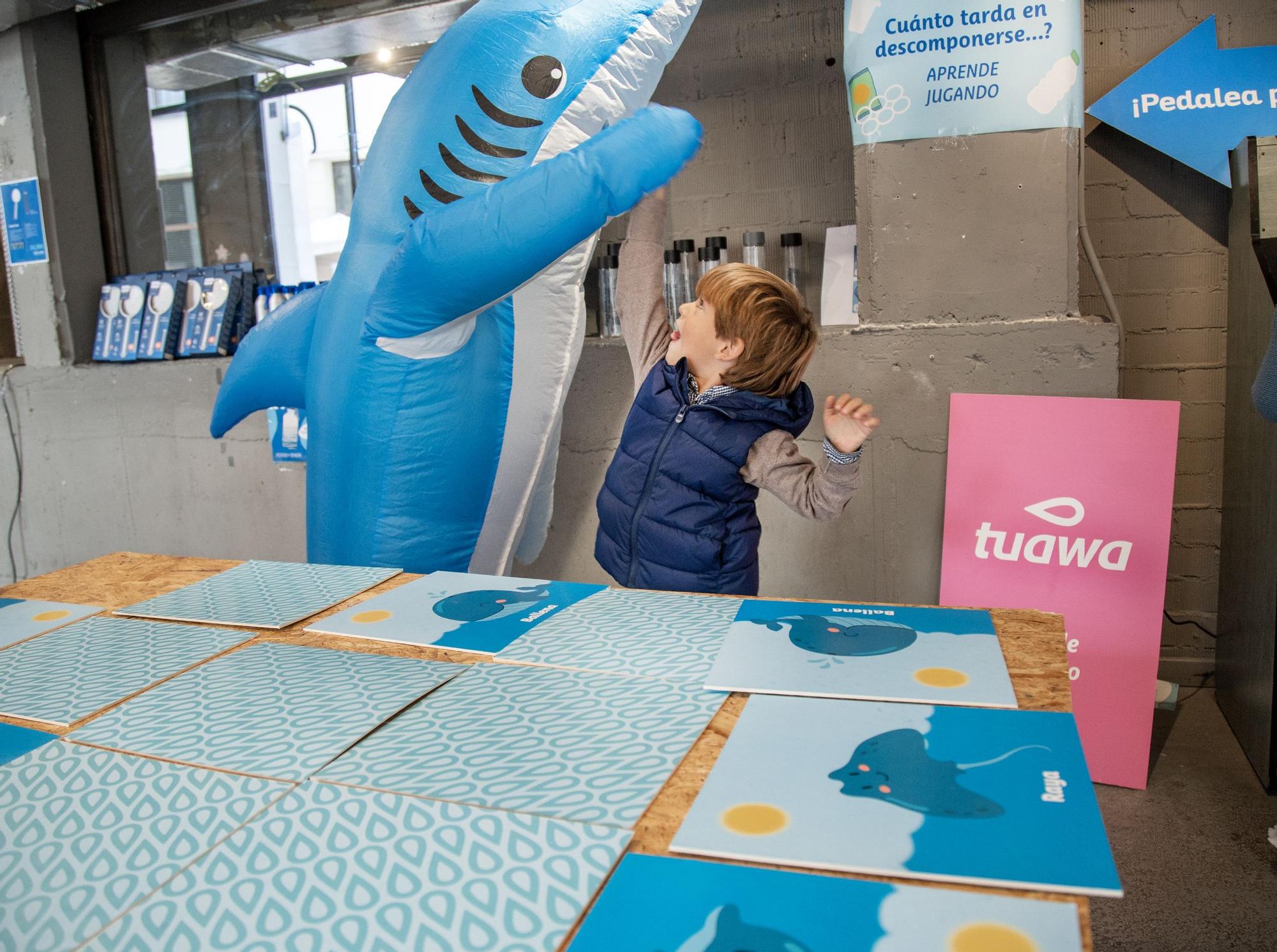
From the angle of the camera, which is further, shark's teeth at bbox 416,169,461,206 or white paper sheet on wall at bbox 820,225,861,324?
white paper sheet on wall at bbox 820,225,861,324

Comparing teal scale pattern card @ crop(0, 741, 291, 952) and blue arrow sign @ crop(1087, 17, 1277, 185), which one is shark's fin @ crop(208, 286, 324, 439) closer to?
teal scale pattern card @ crop(0, 741, 291, 952)

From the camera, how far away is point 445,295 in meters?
1.63

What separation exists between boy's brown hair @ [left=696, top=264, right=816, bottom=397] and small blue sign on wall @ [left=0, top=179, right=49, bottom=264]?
8.98 feet

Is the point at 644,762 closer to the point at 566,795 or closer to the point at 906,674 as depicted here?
the point at 566,795

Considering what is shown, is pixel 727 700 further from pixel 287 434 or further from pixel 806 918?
pixel 287 434

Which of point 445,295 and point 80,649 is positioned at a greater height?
point 445,295

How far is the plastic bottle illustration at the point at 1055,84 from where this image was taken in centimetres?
191

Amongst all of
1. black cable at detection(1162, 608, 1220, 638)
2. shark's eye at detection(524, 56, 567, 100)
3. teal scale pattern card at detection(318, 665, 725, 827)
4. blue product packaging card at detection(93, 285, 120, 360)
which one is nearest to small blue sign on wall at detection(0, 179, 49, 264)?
blue product packaging card at detection(93, 285, 120, 360)

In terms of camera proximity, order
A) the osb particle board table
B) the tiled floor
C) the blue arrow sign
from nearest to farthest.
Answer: the osb particle board table → the tiled floor → the blue arrow sign

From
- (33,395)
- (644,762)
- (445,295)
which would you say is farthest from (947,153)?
(33,395)

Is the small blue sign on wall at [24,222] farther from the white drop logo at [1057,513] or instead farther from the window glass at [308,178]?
the white drop logo at [1057,513]

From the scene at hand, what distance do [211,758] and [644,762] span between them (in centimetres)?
36

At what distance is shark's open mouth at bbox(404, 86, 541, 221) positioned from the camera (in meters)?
1.70

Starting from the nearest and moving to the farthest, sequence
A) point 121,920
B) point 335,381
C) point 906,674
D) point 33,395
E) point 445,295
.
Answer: point 121,920 → point 906,674 → point 445,295 → point 335,381 → point 33,395
